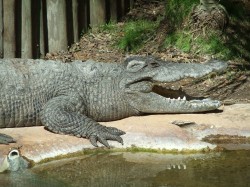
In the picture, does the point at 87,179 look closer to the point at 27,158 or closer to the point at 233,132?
the point at 27,158

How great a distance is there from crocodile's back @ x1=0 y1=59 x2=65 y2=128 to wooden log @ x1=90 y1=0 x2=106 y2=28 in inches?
156

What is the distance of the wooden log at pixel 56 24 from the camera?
9.13 meters

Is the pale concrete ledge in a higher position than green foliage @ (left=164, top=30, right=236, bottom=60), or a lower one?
lower

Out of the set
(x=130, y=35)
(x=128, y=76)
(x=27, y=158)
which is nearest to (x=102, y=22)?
(x=130, y=35)

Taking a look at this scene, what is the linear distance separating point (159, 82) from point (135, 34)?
342cm

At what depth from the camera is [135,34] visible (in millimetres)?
9836

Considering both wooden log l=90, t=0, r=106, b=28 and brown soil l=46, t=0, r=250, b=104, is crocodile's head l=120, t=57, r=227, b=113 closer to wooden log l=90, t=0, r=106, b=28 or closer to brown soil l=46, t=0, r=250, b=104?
brown soil l=46, t=0, r=250, b=104

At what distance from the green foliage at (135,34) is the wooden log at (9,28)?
188 centimetres

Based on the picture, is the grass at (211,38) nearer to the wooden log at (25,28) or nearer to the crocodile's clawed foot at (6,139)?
the wooden log at (25,28)

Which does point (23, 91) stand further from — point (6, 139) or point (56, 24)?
point (56, 24)

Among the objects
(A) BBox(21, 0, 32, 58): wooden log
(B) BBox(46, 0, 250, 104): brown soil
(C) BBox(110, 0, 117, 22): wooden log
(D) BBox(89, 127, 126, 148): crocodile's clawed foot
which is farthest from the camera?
(C) BBox(110, 0, 117, 22): wooden log

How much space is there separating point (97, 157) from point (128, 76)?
145 centimetres

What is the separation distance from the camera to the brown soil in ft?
25.5

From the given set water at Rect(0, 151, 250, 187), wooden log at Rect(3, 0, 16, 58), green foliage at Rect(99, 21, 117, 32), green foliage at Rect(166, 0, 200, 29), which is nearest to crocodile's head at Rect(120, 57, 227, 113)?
water at Rect(0, 151, 250, 187)
